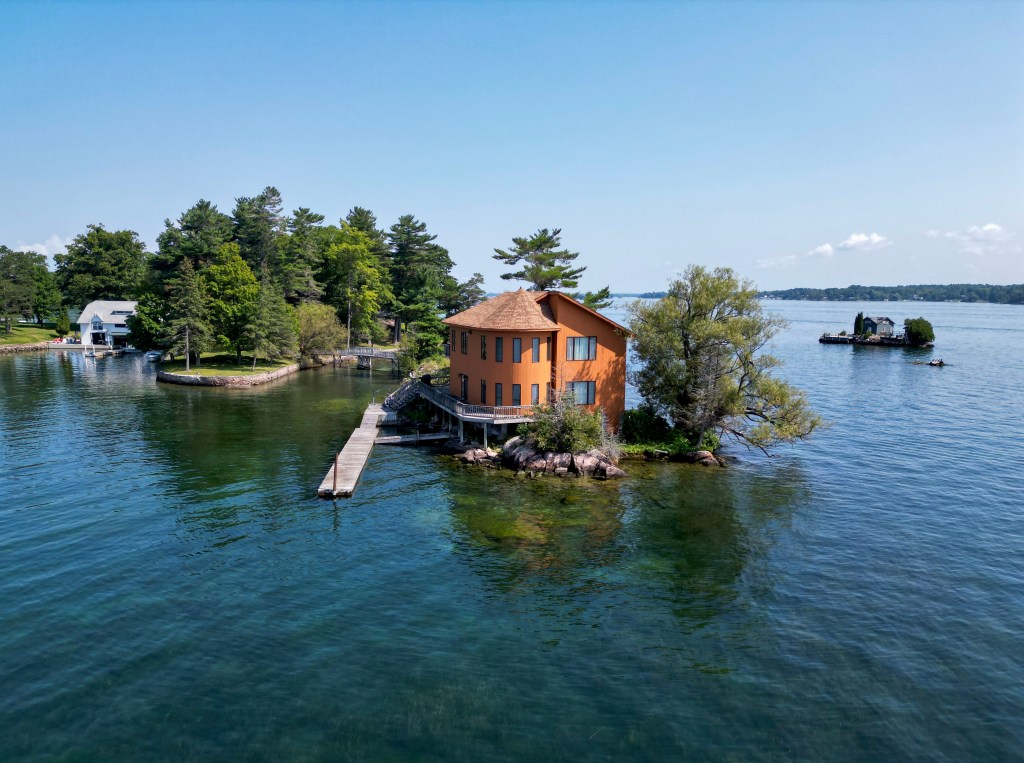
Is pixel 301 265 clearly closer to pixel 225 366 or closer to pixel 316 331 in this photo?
pixel 316 331

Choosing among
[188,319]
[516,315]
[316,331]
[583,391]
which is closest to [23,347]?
[188,319]

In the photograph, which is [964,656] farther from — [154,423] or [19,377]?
[19,377]

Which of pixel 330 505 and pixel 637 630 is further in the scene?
pixel 330 505

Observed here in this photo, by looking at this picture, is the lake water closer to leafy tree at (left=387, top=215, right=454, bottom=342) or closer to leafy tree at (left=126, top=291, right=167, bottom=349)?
leafy tree at (left=126, top=291, right=167, bottom=349)

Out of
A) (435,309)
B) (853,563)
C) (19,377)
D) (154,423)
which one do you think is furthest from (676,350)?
(19,377)

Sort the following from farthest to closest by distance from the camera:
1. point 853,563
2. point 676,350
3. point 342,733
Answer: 1. point 676,350
2. point 853,563
3. point 342,733

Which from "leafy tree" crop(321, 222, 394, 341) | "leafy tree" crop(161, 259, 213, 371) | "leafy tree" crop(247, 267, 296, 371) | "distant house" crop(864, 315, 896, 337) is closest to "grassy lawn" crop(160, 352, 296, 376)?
"leafy tree" crop(247, 267, 296, 371)
